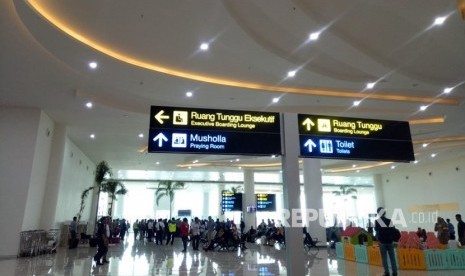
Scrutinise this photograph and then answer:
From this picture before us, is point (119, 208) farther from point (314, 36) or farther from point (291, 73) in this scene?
point (314, 36)

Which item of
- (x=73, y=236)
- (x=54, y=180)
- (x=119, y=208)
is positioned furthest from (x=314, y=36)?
(x=119, y=208)

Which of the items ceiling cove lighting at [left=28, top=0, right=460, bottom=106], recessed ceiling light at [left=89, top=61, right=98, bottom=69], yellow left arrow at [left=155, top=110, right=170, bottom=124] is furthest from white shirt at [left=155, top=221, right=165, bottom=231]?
yellow left arrow at [left=155, top=110, right=170, bottom=124]

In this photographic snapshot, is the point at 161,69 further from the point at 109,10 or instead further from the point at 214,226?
the point at 214,226

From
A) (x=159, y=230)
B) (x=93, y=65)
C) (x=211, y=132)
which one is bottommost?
(x=159, y=230)

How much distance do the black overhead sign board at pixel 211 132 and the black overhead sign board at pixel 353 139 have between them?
2.07 feet

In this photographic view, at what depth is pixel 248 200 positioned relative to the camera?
80.5 feet

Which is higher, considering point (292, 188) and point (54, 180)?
point (54, 180)

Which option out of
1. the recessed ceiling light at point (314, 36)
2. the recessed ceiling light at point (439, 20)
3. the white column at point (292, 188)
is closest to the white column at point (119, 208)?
the recessed ceiling light at point (314, 36)

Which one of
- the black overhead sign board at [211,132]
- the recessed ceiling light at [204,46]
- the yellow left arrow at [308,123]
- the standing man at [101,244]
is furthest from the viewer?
the standing man at [101,244]

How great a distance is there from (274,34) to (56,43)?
16.4 ft

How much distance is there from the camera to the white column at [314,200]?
16781mm

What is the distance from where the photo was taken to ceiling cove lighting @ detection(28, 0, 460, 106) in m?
7.35

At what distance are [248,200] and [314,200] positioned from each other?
27.3ft

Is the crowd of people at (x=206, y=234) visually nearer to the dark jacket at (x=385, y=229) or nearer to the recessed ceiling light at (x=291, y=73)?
the recessed ceiling light at (x=291, y=73)
